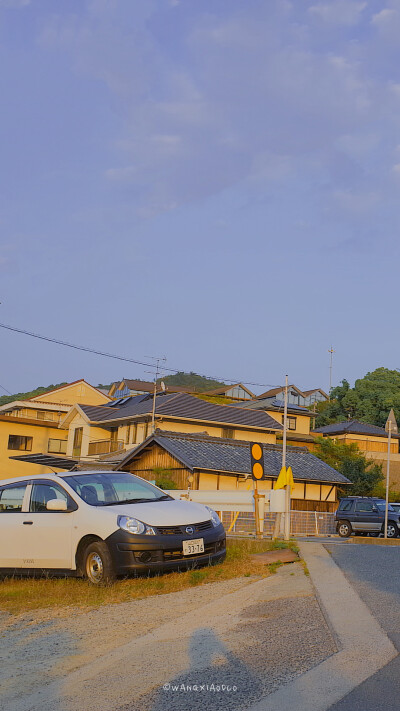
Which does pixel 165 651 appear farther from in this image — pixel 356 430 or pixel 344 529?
pixel 356 430

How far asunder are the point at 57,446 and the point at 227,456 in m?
21.0

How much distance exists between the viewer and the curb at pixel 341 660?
3.99 metres

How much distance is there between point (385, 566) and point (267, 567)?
6.30 feet

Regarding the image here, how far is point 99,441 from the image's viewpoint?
162 feet

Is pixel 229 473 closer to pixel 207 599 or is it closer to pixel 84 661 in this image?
pixel 207 599

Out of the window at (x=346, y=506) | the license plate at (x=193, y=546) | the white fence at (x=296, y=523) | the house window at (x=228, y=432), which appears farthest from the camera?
the house window at (x=228, y=432)

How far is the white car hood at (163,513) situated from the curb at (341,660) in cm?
213

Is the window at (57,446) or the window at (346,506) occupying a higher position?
the window at (57,446)

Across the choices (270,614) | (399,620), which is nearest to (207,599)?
(270,614)

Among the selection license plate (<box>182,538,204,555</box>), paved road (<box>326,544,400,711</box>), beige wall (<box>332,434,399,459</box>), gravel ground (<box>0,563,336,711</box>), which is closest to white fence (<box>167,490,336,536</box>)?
paved road (<box>326,544,400,711</box>)

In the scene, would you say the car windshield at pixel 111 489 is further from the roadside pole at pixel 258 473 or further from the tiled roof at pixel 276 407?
Result: the tiled roof at pixel 276 407

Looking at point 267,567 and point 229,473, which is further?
point 229,473

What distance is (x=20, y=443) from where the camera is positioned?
172 feet

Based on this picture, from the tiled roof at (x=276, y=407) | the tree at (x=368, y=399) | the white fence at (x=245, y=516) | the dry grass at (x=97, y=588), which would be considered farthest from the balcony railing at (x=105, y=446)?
the dry grass at (x=97, y=588)
